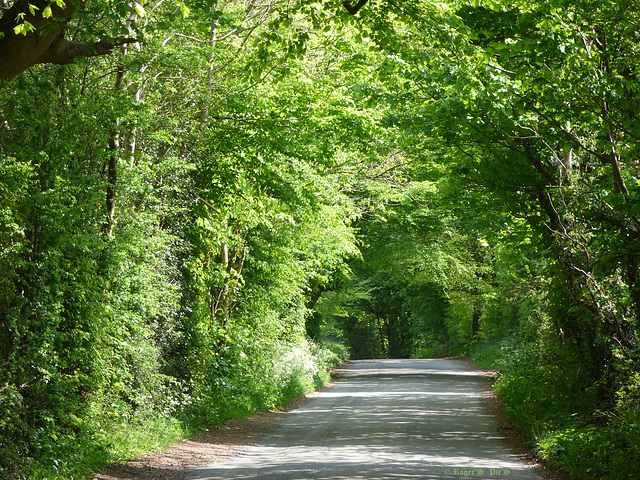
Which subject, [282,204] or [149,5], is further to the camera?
[282,204]

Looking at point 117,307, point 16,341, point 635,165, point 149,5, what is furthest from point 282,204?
point 16,341

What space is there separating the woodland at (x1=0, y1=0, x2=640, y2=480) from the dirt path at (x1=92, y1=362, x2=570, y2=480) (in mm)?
270

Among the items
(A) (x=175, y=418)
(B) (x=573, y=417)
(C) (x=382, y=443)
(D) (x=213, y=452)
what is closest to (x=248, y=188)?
(A) (x=175, y=418)

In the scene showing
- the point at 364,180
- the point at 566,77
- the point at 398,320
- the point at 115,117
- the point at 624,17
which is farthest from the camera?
the point at 398,320

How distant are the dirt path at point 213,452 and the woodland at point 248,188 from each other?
0.27 m

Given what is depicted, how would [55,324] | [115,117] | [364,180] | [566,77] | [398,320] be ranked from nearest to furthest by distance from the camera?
[566,77] < [55,324] < [115,117] < [364,180] < [398,320]

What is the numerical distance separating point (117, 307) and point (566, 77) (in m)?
7.15

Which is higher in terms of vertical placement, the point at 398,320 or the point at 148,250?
the point at 148,250

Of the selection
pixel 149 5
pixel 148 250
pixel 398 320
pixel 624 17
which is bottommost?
pixel 398 320

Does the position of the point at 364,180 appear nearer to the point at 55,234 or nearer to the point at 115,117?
the point at 115,117

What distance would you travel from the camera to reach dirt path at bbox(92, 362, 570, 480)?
887 cm

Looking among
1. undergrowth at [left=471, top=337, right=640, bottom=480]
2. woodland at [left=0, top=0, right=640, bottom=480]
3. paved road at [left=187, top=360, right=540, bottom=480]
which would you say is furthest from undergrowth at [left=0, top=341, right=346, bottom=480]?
undergrowth at [left=471, top=337, right=640, bottom=480]

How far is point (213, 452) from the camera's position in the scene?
11023 millimetres

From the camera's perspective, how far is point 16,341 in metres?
7.74
